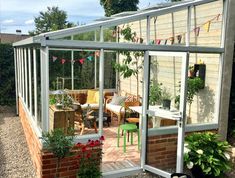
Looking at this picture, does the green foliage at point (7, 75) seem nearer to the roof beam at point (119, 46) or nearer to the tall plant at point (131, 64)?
the tall plant at point (131, 64)

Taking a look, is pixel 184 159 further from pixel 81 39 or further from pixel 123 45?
pixel 81 39

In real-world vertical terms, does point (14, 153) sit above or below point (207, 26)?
below

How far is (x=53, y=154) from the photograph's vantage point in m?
4.55

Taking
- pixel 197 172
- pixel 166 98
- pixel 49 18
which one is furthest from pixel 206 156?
pixel 49 18

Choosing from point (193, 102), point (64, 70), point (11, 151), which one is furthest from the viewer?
point (64, 70)

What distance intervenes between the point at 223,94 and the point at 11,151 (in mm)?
4914

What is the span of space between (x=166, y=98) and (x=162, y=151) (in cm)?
106

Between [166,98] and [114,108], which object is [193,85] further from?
[114,108]

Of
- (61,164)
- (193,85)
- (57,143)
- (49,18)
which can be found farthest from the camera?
(49,18)

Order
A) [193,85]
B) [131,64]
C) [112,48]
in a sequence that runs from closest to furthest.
Answer: 1. [112,48]
2. [193,85]
3. [131,64]

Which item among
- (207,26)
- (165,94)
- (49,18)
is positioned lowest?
(165,94)

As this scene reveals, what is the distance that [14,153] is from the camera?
6.54 meters

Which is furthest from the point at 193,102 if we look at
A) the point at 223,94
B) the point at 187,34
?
the point at 187,34

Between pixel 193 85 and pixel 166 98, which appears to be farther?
pixel 193 85
